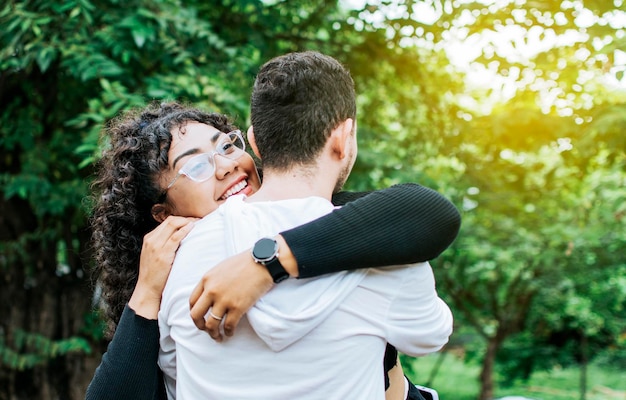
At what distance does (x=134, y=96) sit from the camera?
3.35 meters

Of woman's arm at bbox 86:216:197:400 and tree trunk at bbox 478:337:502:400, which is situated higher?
woman's arm at bbox 86:216:197:400

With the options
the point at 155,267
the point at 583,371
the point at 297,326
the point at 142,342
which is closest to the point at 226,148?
the point at 155,267

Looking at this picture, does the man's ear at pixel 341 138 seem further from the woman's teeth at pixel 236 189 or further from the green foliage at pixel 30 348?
the green foliage at pixel 30 348

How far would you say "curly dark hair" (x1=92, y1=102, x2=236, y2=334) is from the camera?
1843mm

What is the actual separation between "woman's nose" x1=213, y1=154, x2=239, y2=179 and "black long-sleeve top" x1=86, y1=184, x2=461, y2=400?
44 centimetres

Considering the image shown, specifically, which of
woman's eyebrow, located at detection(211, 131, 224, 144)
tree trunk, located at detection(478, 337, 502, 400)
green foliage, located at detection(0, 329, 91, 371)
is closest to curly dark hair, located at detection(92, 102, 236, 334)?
woman's eyebrow, located at detection(211, 131, 224, 144)

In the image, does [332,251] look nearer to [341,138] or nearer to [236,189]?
[341,138]

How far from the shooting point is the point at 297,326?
1.24 meters

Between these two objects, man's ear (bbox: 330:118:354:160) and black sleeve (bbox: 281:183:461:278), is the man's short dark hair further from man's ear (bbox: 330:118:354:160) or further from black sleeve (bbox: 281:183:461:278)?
black sleeve (bbox: 281:183:461:278)

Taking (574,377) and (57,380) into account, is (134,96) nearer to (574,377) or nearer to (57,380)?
(57,380)

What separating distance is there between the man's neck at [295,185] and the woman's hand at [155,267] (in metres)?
0.28

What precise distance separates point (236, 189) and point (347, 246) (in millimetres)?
594

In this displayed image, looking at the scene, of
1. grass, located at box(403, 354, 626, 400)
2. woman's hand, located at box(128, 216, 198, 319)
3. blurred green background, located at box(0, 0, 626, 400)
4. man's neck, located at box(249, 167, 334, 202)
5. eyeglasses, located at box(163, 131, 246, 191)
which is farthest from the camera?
grass, located at box(403, 354, 626, 400)

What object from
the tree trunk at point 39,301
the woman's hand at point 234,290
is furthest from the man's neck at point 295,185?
the tree trunk at point 39,301
